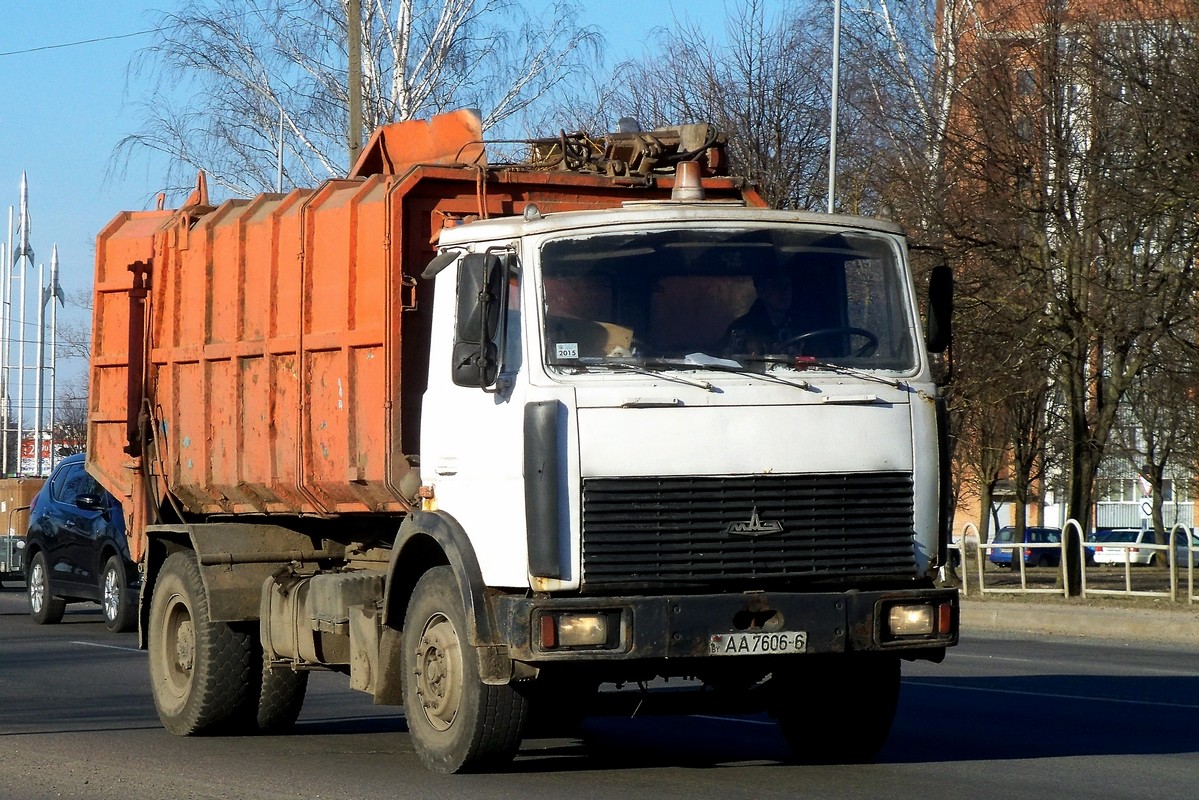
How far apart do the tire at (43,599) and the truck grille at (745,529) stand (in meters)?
14.1

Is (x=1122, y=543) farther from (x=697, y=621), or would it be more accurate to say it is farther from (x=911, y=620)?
(x=697, y=621)

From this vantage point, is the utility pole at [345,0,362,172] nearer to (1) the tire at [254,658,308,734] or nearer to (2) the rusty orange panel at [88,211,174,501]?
(2) the rusty orange panel at [88,211,174,501]

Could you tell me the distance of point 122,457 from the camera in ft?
38.7

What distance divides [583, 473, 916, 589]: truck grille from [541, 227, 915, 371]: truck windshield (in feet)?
1.88

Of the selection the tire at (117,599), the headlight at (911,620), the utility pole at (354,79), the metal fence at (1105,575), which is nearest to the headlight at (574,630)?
the headlight at (911,620)

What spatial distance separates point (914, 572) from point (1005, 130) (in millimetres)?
18468

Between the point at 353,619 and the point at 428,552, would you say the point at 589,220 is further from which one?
the point at 353,619

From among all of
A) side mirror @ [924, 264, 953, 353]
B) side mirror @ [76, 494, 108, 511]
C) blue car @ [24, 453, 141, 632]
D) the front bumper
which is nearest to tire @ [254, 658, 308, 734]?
the front bumper

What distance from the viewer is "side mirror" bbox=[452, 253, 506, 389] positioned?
25.4 ft

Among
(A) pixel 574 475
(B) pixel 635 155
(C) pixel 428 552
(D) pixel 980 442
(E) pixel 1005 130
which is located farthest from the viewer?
(D) pixel 980 442

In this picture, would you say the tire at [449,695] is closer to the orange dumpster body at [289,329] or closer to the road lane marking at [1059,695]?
the orange dumpster body at [289,329]

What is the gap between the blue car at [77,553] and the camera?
18484 millimetres

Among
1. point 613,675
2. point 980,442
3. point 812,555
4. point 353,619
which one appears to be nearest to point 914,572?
point 812,555

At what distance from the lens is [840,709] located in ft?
29.1
